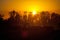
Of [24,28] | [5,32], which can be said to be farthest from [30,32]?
[5,32]

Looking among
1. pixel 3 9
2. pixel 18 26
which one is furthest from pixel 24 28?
pixel 3 9

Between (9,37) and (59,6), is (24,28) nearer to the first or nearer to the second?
(9,37)

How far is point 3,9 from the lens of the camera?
3350 millimetres

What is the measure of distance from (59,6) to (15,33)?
61 centimetres

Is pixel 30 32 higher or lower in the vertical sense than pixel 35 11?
lower

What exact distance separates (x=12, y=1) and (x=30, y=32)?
16.7 inches

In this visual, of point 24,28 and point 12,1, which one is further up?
point 12,1

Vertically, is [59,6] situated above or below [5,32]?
above

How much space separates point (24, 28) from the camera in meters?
3.33

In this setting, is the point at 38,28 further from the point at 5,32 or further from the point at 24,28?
the point at 5,32

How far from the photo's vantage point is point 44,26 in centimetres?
332

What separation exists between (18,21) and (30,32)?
0.19 m

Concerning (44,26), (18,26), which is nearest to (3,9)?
(18,26)

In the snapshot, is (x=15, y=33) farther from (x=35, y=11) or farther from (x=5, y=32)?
(x=35, y=11)
